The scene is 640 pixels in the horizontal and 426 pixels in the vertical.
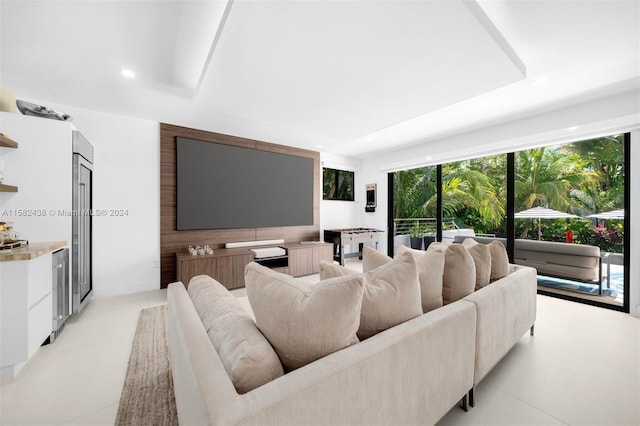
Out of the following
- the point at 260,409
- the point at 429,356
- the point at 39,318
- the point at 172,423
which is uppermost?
the point at 260,409

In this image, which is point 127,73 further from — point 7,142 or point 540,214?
point 540,214

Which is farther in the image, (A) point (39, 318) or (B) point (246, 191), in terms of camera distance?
(B) point (246, 191)

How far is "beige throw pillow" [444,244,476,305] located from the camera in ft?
5.54

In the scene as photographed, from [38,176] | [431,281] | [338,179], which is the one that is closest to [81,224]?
[38,176]

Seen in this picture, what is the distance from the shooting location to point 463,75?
227cm

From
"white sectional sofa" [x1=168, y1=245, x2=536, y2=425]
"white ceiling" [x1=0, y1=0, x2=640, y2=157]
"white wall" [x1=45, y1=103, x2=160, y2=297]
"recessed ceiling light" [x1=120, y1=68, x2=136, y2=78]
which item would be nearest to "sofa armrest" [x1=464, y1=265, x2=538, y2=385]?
"white sectional sofa" [x1=168, y1=245, x2=536, y2=425]

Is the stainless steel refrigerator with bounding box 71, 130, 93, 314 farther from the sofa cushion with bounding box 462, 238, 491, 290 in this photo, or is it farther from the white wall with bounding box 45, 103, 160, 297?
the sofa cushion with bounding box 462, 238, 491, 290

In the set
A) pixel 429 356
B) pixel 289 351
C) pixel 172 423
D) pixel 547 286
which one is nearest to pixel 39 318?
pixel 172 423

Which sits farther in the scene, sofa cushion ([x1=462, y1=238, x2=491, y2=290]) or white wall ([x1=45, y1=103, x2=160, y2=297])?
white wall ([x1=45, y1=103, x2=160, y2=297])

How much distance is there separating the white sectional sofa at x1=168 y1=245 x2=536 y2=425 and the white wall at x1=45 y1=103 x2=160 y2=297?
2585 millimetres

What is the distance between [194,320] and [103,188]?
3.31 m

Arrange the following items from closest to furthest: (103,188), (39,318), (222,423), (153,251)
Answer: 1. (222,423)
2. (39,318)
3. (103,188)
4. (153,251)

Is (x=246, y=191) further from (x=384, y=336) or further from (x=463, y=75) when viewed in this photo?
(x=384, y=336)

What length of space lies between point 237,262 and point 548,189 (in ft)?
14.8
